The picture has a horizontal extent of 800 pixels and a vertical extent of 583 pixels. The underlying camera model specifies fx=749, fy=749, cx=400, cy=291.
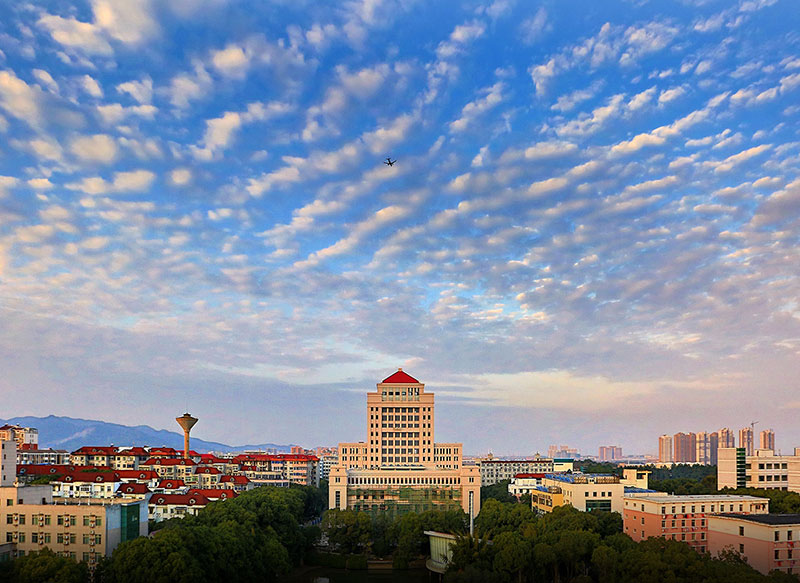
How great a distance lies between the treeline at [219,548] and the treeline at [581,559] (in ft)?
44.9

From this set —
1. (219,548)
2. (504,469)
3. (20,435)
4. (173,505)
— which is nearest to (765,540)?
(219,548)

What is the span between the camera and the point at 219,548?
157ft

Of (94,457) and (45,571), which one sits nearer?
(45,571)

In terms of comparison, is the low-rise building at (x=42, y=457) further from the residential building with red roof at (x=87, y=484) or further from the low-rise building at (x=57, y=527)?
the low-rise building at (x=57, y=527)

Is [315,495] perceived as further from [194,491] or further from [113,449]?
[113,449]

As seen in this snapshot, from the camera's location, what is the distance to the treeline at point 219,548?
41844mm

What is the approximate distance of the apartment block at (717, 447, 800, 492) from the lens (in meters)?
86.4

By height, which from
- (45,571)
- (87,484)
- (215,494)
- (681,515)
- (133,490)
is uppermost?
(45,571)

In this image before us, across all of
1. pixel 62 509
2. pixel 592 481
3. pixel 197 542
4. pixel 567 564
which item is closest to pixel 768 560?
pixel 567 564

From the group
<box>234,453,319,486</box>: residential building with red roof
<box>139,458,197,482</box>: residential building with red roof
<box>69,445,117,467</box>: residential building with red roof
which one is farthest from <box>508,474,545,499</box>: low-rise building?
<box>69,445,117,467</box>: residential building with red roof

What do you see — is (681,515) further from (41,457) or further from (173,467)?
(41,457)

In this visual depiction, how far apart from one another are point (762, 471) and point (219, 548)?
6653 centimetres

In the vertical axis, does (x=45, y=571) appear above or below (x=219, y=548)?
above

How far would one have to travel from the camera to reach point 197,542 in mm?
46344
